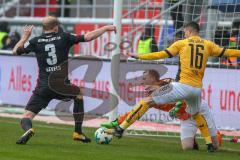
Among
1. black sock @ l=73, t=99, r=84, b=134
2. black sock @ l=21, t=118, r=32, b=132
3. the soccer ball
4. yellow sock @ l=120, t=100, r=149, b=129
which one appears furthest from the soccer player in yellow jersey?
black sock @ l=21, t=118, r=32, b=132

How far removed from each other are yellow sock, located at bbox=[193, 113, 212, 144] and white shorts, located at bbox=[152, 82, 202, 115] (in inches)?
8.3

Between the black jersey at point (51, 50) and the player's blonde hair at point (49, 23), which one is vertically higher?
the player's blonde hair at point (49, 23)

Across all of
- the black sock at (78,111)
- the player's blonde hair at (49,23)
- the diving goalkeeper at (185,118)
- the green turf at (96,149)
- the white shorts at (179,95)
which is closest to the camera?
the green turf at (96,149)

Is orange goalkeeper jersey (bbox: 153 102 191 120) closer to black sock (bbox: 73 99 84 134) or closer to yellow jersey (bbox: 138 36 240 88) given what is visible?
yellow jersey (bbox: 138 36 240 88)

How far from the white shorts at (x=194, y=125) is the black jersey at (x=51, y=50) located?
7.14 ft

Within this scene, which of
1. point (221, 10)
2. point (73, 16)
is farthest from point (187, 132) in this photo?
point (73, 16)

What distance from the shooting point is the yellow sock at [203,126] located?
40.4ft

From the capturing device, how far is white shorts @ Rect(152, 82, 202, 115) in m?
11.9

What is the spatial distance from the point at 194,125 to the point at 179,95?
3.80ft

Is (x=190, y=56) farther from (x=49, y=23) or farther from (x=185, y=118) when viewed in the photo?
(x=49, y=23)

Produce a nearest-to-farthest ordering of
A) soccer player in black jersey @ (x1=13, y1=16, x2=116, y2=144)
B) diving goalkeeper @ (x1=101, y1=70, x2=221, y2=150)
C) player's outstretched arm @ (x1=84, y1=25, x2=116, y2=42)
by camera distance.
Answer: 1. player's outstretched arm @ (x1=84, y1=25, x2=116, y2=42)
2. soccer player in black jersey @ (x1=13, y1=16, x2=116, y2=144)
3. diving goalkeeper @ (x1=101, y1=70, x2=221, y2=150)

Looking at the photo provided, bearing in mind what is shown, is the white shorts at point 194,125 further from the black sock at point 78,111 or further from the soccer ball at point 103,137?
the black sock at point 78,111

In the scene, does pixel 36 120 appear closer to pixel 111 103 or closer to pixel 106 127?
pixel 111 103

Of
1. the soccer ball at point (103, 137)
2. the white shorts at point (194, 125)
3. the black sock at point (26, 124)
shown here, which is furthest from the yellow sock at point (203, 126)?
the black sock at point (26, 124)
